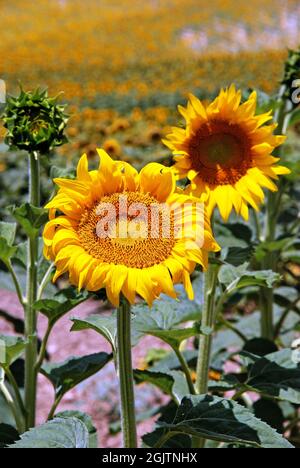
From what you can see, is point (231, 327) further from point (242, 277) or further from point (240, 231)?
point (242, 277)

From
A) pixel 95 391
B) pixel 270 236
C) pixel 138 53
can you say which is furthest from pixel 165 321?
pixel 138 53

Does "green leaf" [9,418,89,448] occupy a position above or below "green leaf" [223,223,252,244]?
below

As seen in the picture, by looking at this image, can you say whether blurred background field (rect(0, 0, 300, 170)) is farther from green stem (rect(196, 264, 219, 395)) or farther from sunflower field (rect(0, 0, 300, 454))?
green stem (rect(196, 264, 219, 395))

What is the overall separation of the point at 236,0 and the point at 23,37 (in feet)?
13.9

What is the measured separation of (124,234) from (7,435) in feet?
1.54

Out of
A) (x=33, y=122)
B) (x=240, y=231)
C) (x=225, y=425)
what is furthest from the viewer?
(x=240, y=231)

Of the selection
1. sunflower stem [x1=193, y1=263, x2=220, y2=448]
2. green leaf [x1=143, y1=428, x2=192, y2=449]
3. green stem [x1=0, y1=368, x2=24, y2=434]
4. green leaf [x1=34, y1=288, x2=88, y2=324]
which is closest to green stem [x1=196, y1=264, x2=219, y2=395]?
sunflower stem [x1=193, y1=263, x2=220, y2=448]

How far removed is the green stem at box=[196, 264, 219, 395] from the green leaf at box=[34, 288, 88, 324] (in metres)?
0.21

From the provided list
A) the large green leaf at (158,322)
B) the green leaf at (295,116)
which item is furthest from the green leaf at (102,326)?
the green leaf at (295,116)

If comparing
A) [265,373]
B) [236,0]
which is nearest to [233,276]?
[265,373]

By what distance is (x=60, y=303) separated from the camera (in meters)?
1.16

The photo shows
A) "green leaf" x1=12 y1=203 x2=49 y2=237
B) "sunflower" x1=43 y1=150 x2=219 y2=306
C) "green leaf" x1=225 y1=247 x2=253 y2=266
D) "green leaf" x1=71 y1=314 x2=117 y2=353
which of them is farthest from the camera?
"green leaf" x1=225 y1=247 x2=253 y2=266

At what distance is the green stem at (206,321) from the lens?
1.20 metres

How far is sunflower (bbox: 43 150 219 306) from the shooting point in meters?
0.89
